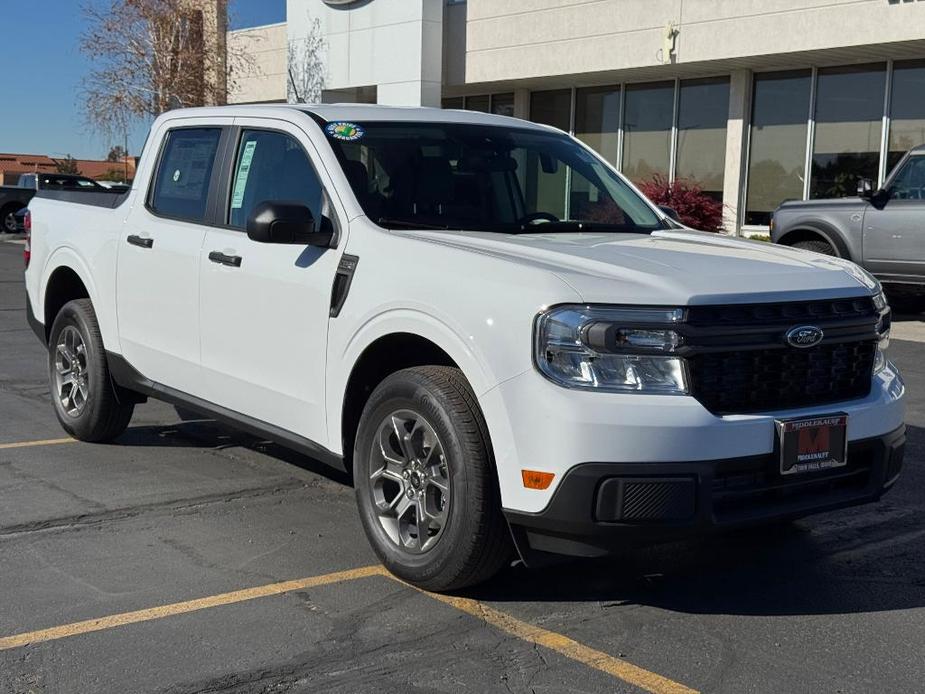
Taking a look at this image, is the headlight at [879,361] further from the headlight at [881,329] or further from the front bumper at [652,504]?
the front bumper at [652,504]

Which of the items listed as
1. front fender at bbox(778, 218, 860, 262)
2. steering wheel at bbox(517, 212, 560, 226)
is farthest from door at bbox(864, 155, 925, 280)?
steering wheel at bbox(517, 212, 560, 226)

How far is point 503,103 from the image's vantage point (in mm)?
25812

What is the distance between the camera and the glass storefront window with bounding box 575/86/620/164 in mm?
23344

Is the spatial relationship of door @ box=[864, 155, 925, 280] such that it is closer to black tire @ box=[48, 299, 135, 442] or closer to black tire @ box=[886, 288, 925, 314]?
black tire @ box=[886, 288, 925, 314]

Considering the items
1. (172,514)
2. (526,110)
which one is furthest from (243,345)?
(526,110)

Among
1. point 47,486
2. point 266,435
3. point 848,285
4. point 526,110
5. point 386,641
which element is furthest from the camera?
point 526,110

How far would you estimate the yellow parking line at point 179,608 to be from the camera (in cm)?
387

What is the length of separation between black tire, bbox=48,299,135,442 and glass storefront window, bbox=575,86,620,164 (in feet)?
57.7

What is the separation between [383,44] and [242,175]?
20309mm

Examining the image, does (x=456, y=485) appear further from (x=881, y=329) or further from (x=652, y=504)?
(x=881, y=329)

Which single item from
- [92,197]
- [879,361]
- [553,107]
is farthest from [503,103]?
[879,361]

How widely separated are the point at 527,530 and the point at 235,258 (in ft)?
6.90

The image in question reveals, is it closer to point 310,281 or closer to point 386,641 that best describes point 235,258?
point 310,281

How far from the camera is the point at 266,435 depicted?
5.20 metres
